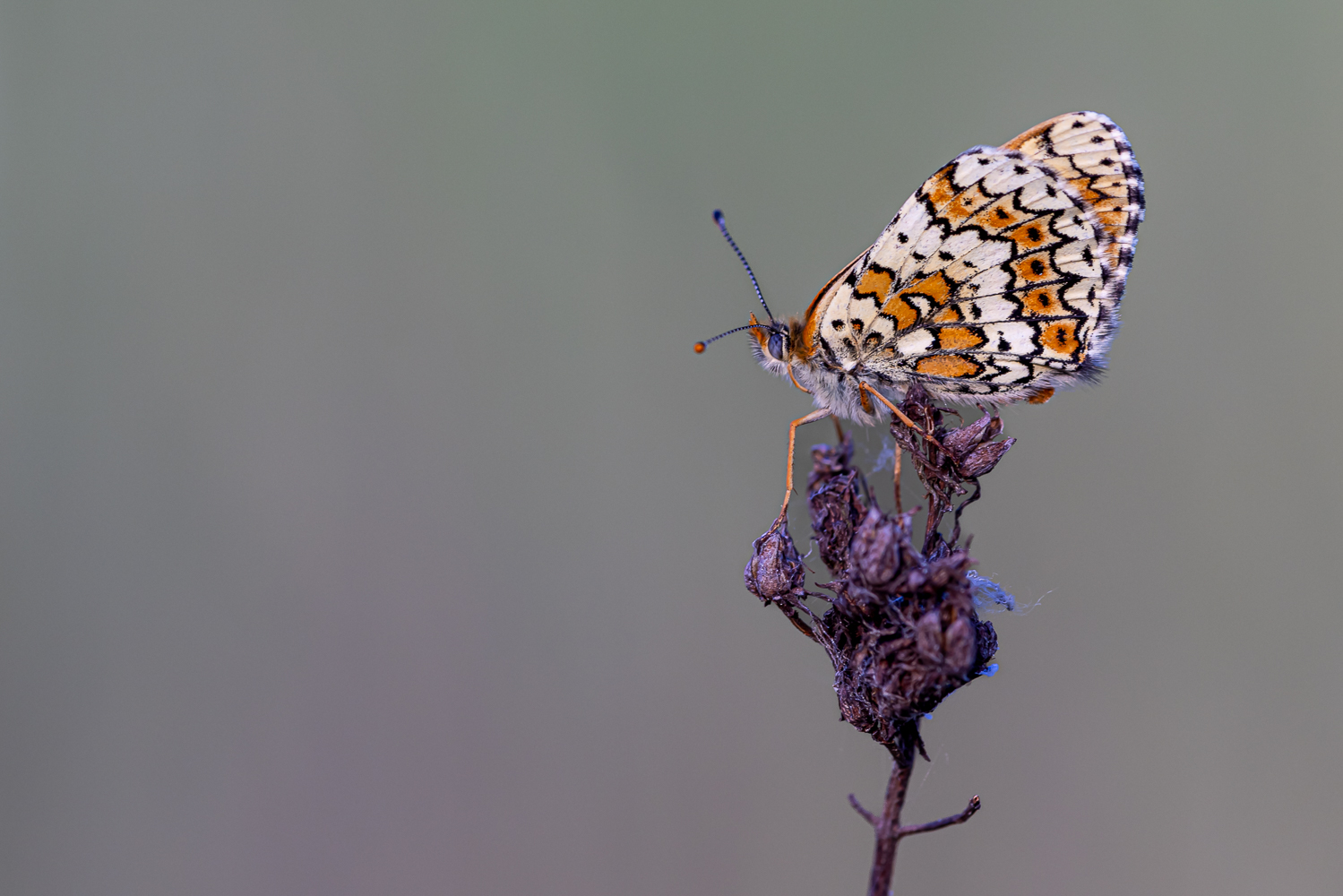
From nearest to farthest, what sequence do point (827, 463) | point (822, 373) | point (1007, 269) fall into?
point (827, 463) < point (1007, 269) < point (822, 373)

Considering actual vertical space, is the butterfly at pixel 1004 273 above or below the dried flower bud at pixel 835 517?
above

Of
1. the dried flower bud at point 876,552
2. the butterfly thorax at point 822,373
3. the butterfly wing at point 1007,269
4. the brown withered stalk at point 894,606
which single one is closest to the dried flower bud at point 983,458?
the brown withered stalk at point 894,606

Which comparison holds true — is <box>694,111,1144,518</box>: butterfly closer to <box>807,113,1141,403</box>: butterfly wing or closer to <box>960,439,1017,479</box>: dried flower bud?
<box>807,113,1141,403</box>: butterfly wing

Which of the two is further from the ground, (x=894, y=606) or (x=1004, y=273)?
(x=1004, y=273)

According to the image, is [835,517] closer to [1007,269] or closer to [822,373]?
[822,373]

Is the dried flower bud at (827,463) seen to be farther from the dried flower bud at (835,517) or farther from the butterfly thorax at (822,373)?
the butterfly thorax at (822,373)

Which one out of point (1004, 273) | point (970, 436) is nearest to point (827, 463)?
point (970, 436)

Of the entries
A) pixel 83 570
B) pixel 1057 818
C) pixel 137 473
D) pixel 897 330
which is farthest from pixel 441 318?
pixel 1057 818
